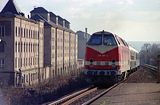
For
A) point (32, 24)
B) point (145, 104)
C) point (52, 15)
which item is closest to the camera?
point (145, 104)

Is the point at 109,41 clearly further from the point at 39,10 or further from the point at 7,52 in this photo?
the point at 39,10

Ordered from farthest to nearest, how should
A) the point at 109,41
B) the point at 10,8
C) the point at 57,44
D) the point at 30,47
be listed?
1. the point at 57,44
2. the point at 10,8
3. the point at 30,47
4. the point at 109,41

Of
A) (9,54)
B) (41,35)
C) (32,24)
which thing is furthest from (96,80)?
(41,35)

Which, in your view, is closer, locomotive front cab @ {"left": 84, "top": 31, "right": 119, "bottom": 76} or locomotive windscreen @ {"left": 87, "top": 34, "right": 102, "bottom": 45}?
locomotive front cab @ {"left": 84, "top": 31, "right": 119, "bottom": 76}

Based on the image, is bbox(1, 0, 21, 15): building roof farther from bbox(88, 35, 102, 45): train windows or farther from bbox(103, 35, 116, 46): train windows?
bbox(103, 35, 116, 46): train windows

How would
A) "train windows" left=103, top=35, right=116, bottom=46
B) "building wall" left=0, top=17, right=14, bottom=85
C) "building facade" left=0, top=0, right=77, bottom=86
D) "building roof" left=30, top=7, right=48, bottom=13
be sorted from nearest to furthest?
"train windows" left=103, top=35, right=116, bottom=46
"building wall" left=0, top=17, right=14, bottom=85
"building facade" left=0, top=0, right=77, bottom=86
"building roof" left=30, top=7, right=48, bottom=13

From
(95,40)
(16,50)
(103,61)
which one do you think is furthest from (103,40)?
(16,50)

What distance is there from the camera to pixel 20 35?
65.6 metres

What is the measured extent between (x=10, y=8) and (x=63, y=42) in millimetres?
26037

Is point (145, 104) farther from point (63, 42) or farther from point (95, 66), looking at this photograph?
point (63, 42)

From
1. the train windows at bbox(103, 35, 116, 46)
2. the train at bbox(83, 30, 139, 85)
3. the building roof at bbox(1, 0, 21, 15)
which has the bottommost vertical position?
the train at bbox(83, 30, 139, 85)

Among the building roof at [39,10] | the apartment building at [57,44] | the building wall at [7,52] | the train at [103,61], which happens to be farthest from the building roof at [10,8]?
the train at [103,61]

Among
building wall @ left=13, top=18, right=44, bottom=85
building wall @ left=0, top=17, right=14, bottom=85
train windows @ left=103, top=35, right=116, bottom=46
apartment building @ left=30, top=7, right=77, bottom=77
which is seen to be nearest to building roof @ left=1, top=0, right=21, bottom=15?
building wall @ left=13, top=18, right=44, bottom=85

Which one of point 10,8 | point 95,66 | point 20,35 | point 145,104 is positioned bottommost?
point 145,104
